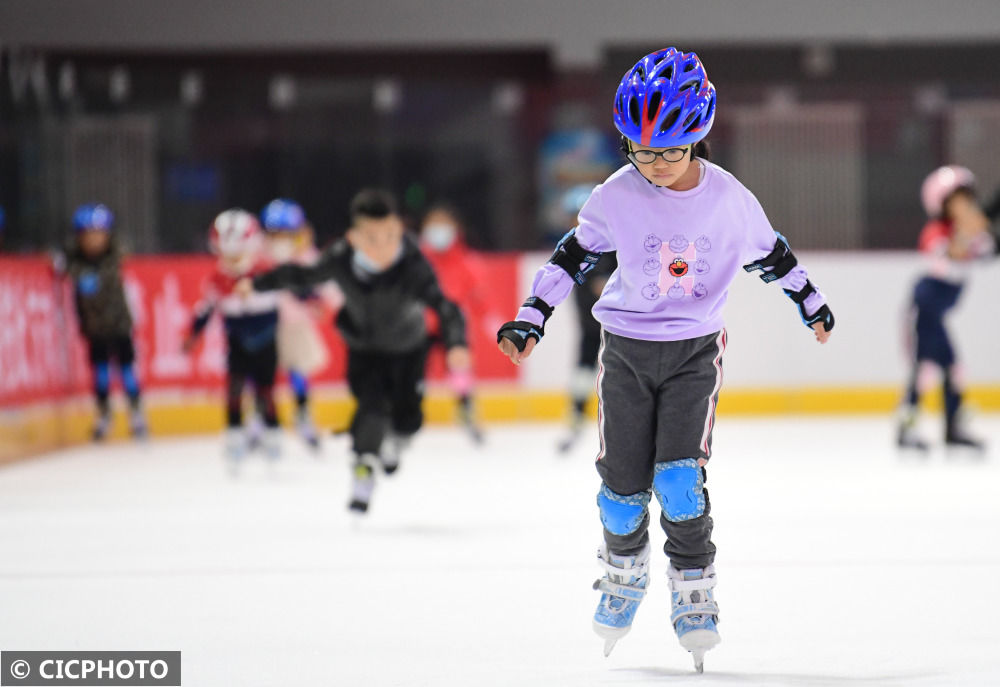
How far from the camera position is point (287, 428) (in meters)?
11.2

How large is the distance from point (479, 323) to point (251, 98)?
3.79m

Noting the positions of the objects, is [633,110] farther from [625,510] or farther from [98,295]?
[98,295]

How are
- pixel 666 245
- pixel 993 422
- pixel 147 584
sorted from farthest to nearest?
pixel 993 422, pixel 147 584, pixel 666 245

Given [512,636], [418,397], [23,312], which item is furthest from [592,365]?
[512,636]

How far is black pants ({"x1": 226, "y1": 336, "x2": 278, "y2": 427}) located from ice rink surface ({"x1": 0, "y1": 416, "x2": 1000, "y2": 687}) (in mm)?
416

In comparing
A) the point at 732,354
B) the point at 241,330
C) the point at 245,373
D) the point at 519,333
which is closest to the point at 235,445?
the point at 245,373

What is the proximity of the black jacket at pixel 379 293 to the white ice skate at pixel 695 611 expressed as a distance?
108 inches

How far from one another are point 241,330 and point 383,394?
2064 mm

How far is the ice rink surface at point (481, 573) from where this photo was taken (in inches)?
140

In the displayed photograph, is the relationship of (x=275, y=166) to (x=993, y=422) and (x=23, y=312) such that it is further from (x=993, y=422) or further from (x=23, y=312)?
(x=993, y=422)

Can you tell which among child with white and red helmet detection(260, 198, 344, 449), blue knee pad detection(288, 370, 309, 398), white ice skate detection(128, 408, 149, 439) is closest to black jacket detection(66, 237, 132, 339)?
white ice skate detection(128, 408, 149, 439)

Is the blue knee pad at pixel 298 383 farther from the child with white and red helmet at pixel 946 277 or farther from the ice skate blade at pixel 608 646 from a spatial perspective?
the ice skate blade at pixel 608 646

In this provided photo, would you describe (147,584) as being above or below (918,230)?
below

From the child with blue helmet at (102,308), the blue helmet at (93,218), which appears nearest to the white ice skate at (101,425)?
the child with blue helmet at (102,308)
